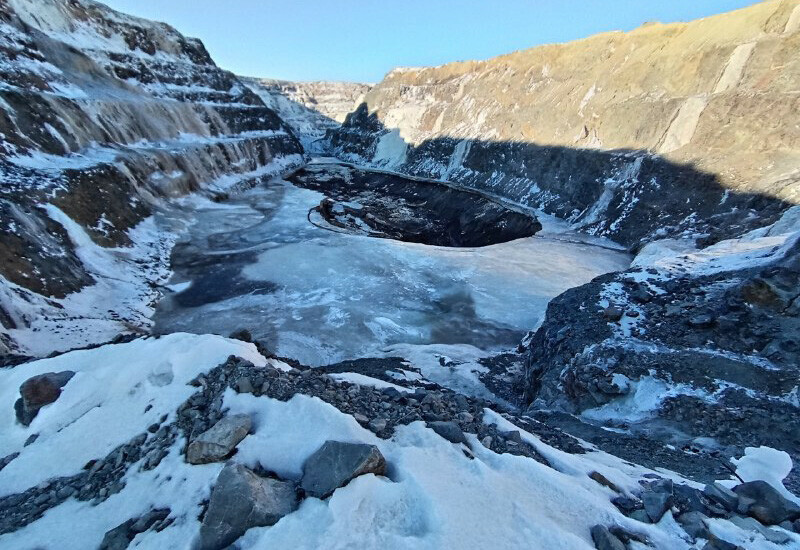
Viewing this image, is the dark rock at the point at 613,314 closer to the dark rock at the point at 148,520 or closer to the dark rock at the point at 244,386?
the dark rock at the point at 244,386

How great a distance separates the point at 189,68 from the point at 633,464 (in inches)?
2026

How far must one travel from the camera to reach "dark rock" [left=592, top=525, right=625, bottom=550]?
3.07 m

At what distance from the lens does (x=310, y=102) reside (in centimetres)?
11062

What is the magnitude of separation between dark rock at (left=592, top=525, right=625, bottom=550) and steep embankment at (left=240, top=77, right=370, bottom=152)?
80.7 m

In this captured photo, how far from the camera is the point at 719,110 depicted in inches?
857

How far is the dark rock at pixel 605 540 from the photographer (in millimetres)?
3068

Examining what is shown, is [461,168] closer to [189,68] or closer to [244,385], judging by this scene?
[189,68]

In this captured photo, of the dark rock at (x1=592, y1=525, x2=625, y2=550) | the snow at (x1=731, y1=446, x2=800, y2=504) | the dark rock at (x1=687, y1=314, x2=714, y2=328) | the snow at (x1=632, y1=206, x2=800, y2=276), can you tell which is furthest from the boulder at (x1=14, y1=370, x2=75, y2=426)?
the snow at (x1=632, y1=206, x2=800, y2=276)

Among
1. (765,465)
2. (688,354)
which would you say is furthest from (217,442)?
(688,354)

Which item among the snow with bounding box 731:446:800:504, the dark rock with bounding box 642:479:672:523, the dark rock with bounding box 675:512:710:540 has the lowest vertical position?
the snow with bounding box 731:446:800:504

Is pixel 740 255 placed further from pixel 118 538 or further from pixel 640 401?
pixel 118 538

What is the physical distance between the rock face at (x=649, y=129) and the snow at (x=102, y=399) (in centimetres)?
1954

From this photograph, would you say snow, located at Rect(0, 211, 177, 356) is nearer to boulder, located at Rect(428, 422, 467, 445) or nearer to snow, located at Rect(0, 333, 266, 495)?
snow, located at Rect(0, 333, 266, 495)

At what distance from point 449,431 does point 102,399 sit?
4252mm
